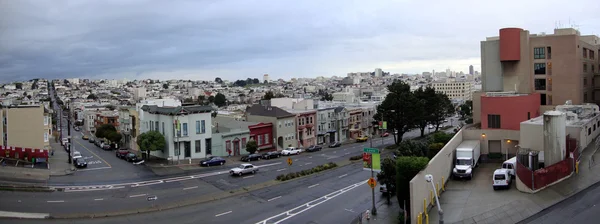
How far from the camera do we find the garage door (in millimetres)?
42656

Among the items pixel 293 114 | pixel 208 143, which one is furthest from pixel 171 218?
pixel 293 114

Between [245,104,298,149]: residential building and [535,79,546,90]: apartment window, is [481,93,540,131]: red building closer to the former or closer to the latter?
[535,79,546,90]: apartment window

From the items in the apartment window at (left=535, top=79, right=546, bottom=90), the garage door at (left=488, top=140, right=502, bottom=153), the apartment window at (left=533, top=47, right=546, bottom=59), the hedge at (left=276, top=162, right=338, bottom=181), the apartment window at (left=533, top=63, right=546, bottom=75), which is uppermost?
the apartment window at (left=533, top=47, right=546, bottom=59)

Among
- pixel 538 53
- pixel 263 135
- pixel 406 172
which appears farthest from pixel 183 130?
pixel 538 53

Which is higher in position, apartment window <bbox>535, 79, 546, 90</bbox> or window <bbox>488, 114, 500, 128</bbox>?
apartment window <bbox>535, 79, 546, 90</bbox>

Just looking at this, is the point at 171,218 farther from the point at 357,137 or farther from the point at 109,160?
the point at 357,137

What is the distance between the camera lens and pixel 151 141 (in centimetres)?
5378

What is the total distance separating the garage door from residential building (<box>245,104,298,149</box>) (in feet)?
106

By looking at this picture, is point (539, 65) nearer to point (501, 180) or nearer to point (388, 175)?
point (501, 180)

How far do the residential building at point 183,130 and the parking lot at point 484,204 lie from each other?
33228mm

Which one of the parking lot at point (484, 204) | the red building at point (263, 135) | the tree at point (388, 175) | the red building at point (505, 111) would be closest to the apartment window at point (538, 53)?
the red building at point (505, 111)

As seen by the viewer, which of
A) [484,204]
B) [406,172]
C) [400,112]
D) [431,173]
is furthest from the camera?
[400,112]

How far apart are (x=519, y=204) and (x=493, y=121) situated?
66.2 ft

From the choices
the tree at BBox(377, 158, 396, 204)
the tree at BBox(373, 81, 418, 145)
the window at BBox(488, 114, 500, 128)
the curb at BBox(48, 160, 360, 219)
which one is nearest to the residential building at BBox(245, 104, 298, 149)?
the tree at BBox(373, 81, 418, 145)
